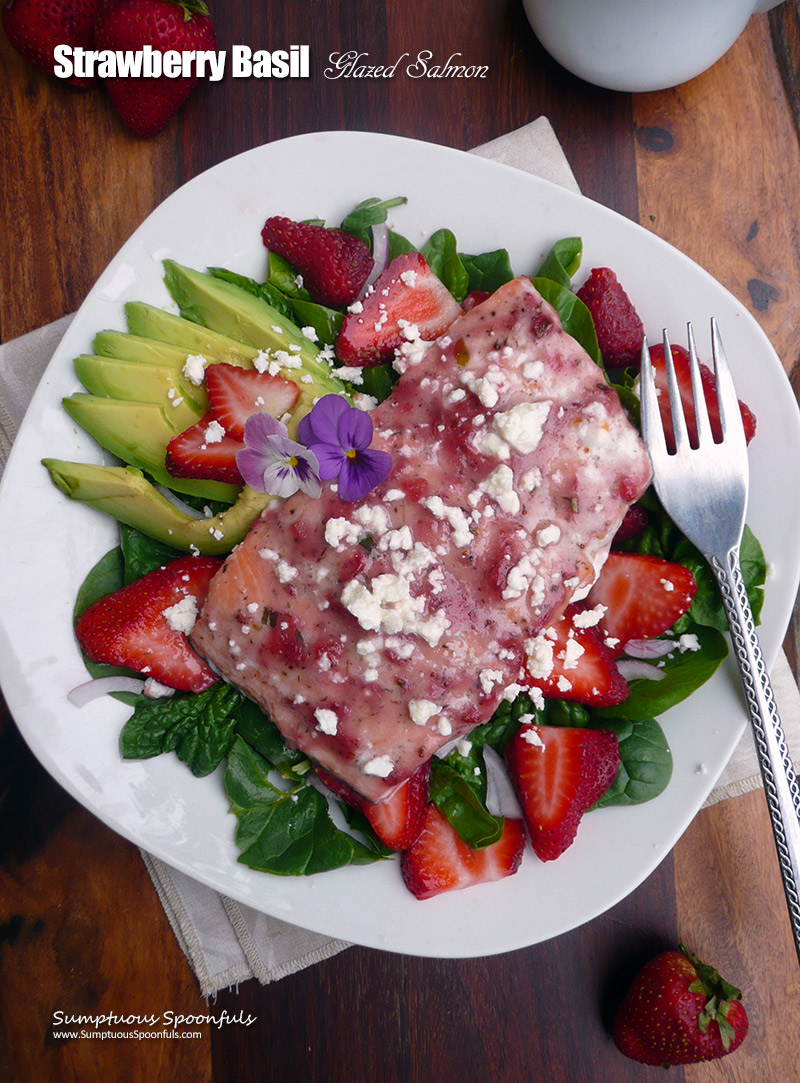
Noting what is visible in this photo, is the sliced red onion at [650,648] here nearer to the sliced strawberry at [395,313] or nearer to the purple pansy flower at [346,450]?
the purple pansy flower at [346,450]

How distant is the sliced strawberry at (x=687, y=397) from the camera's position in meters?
2.10

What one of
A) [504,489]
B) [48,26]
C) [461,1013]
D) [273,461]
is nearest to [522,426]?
[504,489]

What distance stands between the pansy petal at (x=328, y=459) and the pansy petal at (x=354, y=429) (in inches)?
0.9

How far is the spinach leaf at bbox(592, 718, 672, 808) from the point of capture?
2.09m

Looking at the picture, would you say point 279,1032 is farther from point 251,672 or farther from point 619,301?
point 619,301

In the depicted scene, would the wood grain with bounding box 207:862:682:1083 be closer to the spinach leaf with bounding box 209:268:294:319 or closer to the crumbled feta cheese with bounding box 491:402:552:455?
the crumbled feta cheese with bounding box 491:402:552:455

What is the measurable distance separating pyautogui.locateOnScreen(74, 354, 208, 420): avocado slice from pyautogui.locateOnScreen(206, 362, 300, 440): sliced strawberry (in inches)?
2.7

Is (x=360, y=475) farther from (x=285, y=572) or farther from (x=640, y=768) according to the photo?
(x=640, y=768)

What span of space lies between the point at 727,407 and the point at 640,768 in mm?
986

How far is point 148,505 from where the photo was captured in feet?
6.75

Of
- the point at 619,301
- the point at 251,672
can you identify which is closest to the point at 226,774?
the point at 251,672

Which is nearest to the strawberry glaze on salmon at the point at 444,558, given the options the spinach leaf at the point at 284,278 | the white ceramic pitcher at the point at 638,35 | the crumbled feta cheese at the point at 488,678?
the crumbled feta cheese at the point at 488,678

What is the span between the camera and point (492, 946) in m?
2.06

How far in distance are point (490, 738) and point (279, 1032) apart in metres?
1.15
